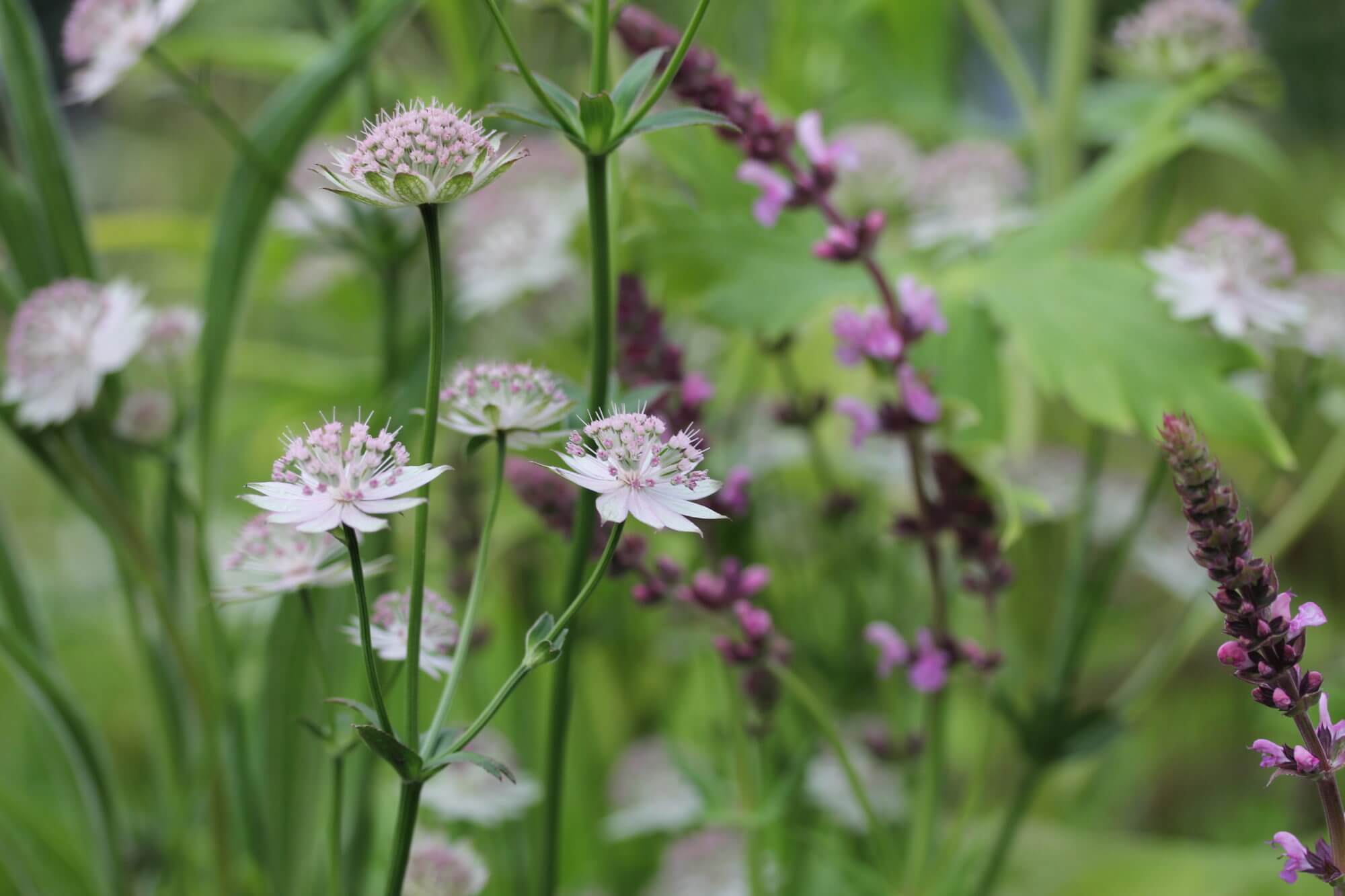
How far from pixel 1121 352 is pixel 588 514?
230 millimetres

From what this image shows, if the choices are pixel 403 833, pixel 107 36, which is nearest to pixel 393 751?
pixel 403 833

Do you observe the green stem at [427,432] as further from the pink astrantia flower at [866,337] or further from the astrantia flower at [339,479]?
the pink astrantia flower at [866,337]

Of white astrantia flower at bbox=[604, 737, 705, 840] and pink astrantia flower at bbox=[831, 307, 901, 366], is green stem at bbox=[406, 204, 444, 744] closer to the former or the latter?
pink astrantia flower at bbox=[831, 307, 901, 366]

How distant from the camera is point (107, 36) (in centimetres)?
42

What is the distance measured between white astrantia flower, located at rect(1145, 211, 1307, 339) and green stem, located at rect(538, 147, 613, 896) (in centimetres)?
23

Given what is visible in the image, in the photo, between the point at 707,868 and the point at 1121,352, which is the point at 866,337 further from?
the point at 707,868

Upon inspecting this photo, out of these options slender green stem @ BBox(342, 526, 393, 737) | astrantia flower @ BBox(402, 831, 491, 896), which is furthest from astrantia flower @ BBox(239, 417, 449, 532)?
astrantia flower @ BBox(402, 831, 491, 896)

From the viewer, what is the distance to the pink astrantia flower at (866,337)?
34 cm

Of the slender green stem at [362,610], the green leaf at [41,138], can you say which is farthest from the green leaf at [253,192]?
the slender green stem at [362,610]

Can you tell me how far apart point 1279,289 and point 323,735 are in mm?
399

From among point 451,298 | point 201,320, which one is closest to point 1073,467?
point 451,298

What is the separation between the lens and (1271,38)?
1876 millimetres

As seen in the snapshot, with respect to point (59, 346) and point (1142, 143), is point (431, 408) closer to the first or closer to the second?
point (59, 346)

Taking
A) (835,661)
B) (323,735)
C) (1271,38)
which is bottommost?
(323,735)
